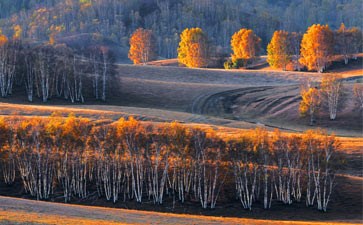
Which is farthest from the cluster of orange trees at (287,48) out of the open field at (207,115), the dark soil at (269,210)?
the dark soil at (269,210)

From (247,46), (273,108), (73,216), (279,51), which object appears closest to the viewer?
(73,216)

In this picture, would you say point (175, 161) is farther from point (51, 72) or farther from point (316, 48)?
point (316, 48)

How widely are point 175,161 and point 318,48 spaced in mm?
105969

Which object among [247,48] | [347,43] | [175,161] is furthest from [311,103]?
[247,48]

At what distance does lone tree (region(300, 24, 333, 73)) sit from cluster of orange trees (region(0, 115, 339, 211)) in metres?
99.0

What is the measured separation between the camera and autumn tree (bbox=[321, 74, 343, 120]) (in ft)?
347

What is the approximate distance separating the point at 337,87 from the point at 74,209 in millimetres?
74337

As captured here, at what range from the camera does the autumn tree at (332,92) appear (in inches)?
4158

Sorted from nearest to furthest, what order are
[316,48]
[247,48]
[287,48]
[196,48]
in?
[316,48] → [287,48] → [247,48] → [196,48]

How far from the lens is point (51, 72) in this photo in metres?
120

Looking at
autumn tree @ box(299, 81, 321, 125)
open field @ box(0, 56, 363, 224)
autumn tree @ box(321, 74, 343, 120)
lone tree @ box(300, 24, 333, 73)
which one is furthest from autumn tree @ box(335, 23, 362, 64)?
autumn tree @ box(299, 81, 321, 125)

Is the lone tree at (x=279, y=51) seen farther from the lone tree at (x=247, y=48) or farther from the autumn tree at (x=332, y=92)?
the autumn tree at (x=332, y=92)

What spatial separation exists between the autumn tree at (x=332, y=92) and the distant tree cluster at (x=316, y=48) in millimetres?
54776

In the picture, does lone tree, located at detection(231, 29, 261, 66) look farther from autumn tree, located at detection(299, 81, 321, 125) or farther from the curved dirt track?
autumn tree, located at detection(299, 81, 321, 125)
